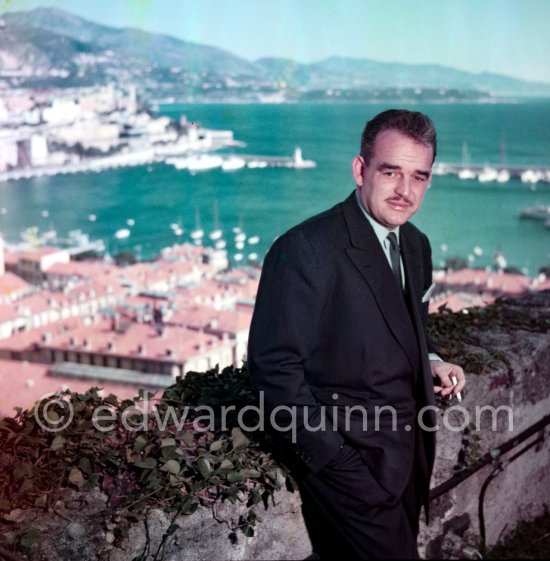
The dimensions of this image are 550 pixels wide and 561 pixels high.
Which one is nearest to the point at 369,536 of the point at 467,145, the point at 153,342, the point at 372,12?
the point at 153,342

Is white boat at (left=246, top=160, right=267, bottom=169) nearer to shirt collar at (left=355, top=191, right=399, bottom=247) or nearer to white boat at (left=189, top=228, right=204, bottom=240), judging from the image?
white boat at (left=189, top=228, right=204, bottom=240)

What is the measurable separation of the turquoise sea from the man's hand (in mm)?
27509

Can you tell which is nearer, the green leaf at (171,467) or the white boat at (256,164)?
the green leaf at (171,467)

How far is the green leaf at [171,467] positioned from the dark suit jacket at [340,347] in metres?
0.27

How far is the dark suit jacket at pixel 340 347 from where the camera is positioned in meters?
1.21

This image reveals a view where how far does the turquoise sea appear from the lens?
30.8 metres

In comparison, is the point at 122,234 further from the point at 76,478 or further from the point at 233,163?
the point at 76,478

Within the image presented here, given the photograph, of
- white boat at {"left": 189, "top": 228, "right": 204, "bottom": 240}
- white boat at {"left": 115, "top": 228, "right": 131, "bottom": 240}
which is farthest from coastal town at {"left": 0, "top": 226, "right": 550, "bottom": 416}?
white boat at {"left": 115, "top": 228, "right": 131, "bottom": 240}

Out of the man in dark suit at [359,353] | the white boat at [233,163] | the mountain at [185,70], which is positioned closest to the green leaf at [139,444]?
the man in dark suit at [359,353]

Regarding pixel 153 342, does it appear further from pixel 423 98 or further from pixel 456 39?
pixel 456 39

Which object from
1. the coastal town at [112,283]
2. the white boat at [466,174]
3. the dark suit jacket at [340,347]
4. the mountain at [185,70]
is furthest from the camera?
the white boat at [466,174]

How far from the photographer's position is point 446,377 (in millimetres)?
1519

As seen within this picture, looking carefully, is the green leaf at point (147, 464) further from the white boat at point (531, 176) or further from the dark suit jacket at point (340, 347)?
the white boat at point (531, 176)

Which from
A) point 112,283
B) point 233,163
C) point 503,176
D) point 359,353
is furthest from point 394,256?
point 503,176
